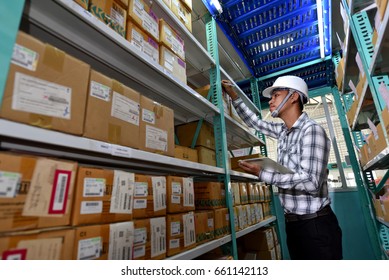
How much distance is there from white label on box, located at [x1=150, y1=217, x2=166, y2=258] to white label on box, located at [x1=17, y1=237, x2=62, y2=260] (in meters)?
0.35

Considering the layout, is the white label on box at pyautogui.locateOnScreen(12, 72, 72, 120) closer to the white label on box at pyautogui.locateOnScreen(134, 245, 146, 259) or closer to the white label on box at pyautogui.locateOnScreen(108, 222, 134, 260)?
the white label on box at pyautogui.locateOnScreen(108, 222, 134, 260)

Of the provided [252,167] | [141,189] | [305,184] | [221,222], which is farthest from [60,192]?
[305,184]

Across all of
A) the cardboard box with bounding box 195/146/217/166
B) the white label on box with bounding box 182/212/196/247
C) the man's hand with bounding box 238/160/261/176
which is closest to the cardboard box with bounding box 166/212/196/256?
the white label on box with bounding box 182/212/196/247

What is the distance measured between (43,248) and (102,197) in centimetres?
20

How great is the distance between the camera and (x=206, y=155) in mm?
1510

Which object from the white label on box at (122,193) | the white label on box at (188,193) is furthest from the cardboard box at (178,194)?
the white label on box at (122,193)

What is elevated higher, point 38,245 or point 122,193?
point 122,193

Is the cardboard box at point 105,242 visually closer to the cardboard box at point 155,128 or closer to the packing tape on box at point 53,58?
the cardboard box at point 155,128

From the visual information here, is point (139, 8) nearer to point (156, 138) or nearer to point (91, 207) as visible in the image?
point (156, 138)

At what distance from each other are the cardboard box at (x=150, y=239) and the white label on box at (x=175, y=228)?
2.0 inches

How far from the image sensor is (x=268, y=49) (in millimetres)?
2387
